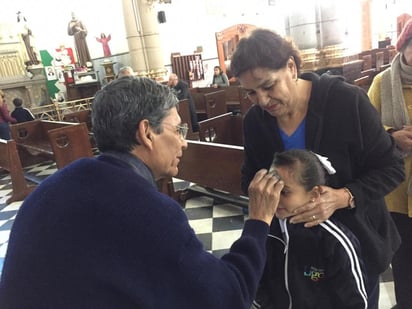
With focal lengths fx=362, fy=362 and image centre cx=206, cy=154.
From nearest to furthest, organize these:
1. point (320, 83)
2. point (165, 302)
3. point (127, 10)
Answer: point (165, 302) → point (320, 83) → point (127, 10)

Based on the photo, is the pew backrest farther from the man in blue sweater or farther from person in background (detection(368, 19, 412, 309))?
the man in blue sweater

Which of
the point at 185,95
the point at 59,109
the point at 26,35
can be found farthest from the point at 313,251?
the point at 26,35

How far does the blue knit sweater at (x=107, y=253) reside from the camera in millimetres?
822

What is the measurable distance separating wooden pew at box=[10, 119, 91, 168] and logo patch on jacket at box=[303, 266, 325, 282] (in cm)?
391

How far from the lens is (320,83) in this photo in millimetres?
1340

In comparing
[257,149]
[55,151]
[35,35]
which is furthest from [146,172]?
[35,35]

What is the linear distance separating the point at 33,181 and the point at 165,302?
18.5 ft

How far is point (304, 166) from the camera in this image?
48.6 inches

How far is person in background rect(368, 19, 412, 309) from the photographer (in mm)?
1553

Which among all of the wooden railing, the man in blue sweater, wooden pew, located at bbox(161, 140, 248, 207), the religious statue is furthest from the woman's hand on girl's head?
the religious statue

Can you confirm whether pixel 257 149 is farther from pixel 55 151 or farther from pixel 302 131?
pixel 55 151

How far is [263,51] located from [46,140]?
617cm

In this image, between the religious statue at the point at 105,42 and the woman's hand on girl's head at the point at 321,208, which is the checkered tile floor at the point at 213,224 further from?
the religious statue at the point at 105,42

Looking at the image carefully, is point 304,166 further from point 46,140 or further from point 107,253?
point 46,140
